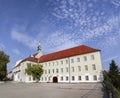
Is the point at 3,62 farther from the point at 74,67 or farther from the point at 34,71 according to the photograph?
the point at 74,67

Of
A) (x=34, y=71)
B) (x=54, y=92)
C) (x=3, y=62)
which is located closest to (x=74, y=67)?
(x=34, y=71)

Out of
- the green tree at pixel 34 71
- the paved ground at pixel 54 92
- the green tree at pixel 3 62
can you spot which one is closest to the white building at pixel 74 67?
the green tree at pixel 34 71

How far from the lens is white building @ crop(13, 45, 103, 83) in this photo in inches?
1599

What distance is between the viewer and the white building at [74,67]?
40625mm

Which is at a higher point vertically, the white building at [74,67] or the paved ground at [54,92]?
the white building at [74,67]

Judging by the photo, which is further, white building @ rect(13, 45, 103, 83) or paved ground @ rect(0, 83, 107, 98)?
white building @ rect(13, 45, 103, 83)

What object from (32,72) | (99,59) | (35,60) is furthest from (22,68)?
(99,59)

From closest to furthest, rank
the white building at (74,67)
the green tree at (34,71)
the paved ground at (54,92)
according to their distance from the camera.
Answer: the paved ground at (54,92), the white building at (74,67), the green tree at (34,71)

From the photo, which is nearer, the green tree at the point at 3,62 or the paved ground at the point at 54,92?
the paved ground at the point at 54,92

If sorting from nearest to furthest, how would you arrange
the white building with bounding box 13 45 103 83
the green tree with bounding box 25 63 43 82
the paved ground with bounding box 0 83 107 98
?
the paved ground with bounding box 0 83 107 98
the white building with bounding box 13 45 103 83
the green tree with bounding box 25 63 43 82

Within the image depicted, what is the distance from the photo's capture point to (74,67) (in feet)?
151

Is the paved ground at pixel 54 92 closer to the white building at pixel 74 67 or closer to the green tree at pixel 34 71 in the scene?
the white building at pixel 74 67

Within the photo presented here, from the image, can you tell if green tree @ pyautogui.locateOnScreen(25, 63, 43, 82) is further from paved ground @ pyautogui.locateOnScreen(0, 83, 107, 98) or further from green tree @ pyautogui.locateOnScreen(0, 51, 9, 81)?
paved ground @ pyautogui.locateOnScreen(0, 83, 107, 98)

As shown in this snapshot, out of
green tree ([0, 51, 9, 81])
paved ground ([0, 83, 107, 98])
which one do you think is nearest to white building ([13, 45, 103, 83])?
green tree ([0, 51, 9, 81])
